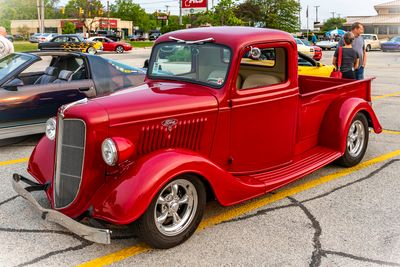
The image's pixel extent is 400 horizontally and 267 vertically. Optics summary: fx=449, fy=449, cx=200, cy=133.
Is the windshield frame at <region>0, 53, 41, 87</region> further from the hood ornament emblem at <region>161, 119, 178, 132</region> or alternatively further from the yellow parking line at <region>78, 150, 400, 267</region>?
the yellow parking line at <region>78, 150, 400, 267</region>

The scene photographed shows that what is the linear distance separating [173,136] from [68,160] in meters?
0.90

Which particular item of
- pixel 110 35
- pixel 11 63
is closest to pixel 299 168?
pixel 11 63

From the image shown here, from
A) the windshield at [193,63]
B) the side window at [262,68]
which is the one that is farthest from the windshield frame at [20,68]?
the side window at [262,68]

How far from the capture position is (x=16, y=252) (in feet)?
11.9

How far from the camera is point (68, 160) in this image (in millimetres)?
3746

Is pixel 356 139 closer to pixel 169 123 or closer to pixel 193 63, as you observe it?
pixel 193 63

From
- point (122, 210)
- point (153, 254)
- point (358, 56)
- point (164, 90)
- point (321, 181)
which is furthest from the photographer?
point (358, 56)

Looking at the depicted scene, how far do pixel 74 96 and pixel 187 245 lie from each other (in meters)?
4.11

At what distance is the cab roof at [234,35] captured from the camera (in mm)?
4422

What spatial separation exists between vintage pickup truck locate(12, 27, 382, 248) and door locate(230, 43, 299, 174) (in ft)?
0.04

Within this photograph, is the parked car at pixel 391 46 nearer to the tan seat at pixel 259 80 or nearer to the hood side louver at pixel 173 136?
the tan seat at pixel 259 80

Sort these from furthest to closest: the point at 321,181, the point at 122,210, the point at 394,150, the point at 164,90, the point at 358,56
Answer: the point at 358,56
the point at 394,150
the point at 321,181
the point at 164,90
the point at 122,210

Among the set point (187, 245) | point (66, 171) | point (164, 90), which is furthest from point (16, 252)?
point (164, 90)

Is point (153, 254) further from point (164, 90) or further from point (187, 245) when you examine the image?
point (164, 90)
